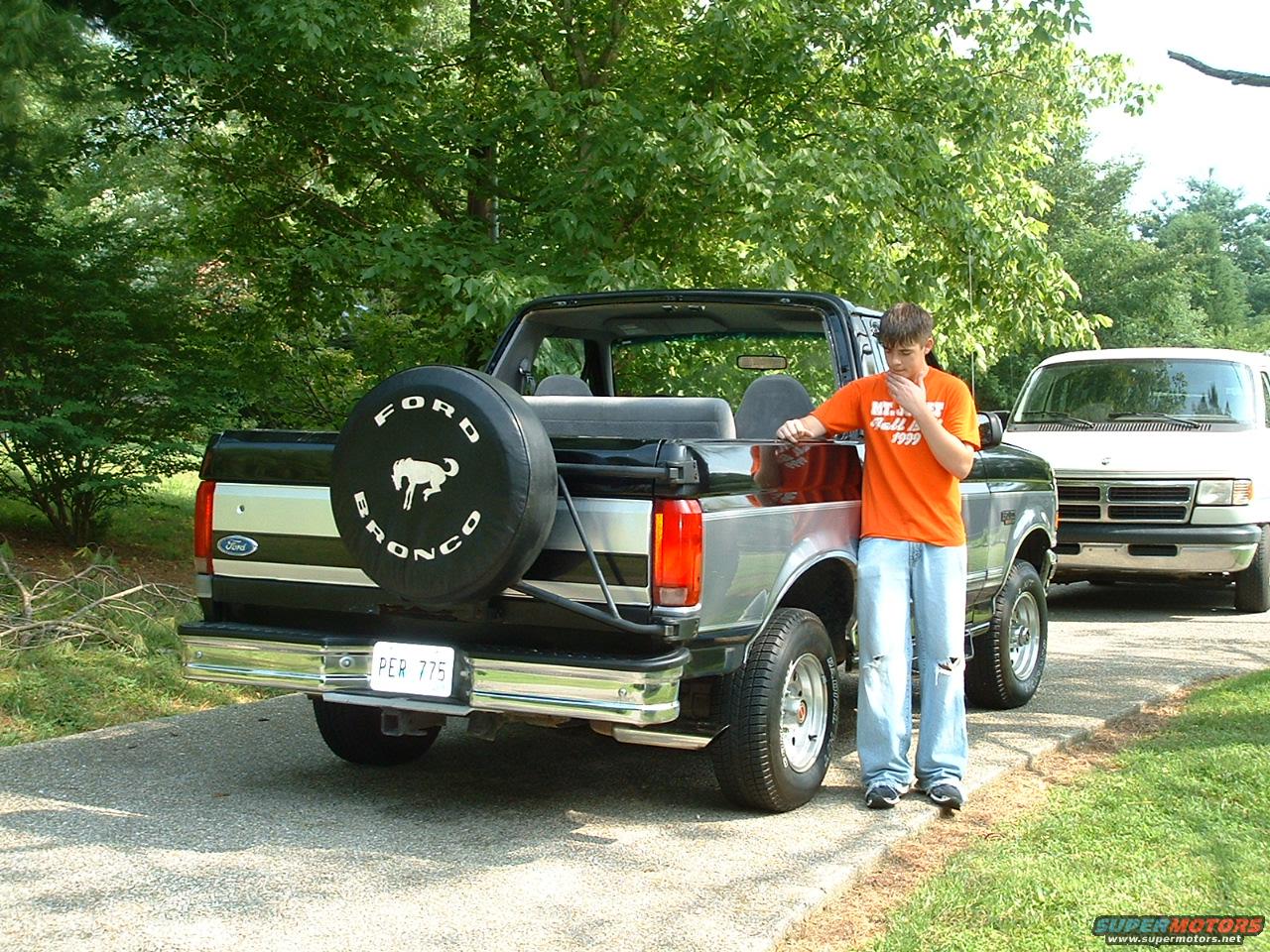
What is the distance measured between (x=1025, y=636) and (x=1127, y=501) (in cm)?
418

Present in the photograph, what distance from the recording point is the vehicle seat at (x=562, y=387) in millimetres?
6578

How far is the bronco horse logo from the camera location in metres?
4.55

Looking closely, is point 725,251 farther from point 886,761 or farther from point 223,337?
point 886,761

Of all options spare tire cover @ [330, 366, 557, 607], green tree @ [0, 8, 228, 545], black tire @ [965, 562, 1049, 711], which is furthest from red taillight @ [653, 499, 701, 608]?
green tree @ [0, 8, 228, 545]

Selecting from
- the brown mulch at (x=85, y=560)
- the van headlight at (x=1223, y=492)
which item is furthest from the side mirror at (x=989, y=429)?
the brown mulch at (x=85, y=560)

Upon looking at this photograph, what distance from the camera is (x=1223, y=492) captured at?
10.9 m

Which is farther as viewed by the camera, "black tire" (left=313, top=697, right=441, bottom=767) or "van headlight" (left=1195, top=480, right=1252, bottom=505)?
"van headlight" (left=1195, top=480, right=1252, bottom=505)

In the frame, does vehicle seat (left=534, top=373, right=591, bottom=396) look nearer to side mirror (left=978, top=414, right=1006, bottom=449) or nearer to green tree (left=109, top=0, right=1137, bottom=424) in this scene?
side mirror (left=978, top=414, right=1006, bottom=449)

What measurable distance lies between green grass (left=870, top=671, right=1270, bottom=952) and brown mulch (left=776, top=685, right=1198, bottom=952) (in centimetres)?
7

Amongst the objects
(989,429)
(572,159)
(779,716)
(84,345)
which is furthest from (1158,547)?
(84,345)

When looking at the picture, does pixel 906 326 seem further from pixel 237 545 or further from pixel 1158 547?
pixel 1158 547

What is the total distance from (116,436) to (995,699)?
273 inches

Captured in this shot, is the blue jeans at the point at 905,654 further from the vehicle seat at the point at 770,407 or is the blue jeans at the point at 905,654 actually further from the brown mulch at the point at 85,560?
the brown mulch at the point at 85,560

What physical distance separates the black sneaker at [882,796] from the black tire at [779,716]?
0.68 ft
